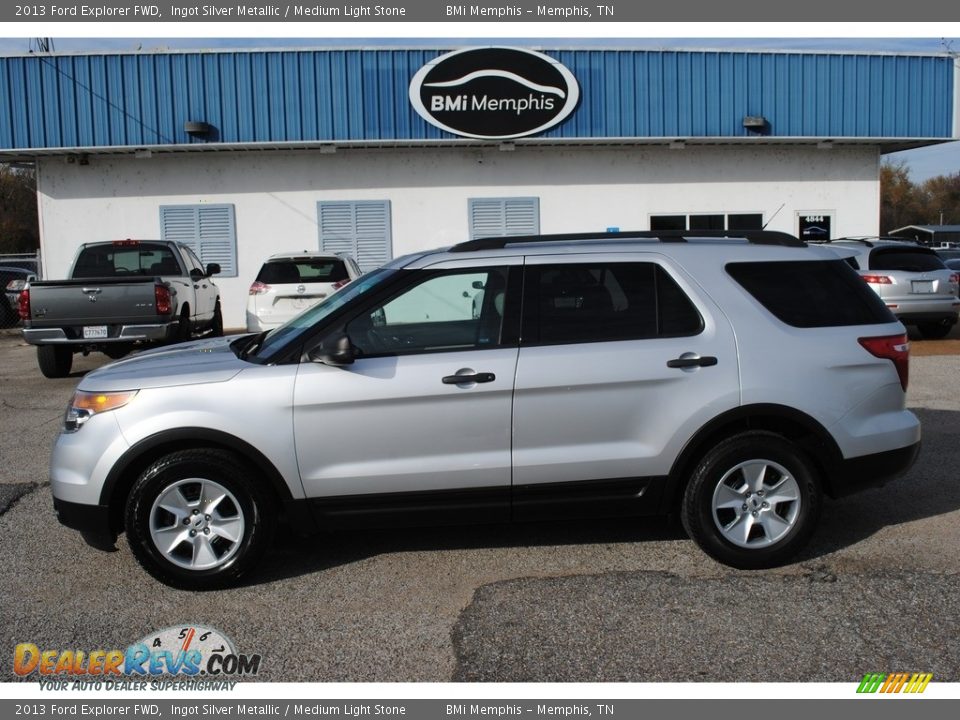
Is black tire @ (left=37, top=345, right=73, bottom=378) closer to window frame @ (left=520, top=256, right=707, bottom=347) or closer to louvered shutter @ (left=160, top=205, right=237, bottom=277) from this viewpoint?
louvered shutter @ (left=160, top=205, right=237, bottom=277)

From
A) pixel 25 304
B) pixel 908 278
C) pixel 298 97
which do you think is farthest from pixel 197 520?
pixel 298 97

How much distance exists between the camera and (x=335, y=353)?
4.52m

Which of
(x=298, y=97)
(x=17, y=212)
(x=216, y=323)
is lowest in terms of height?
(x=216, y=323)

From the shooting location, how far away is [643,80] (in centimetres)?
1825

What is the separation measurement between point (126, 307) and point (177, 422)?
291 inches

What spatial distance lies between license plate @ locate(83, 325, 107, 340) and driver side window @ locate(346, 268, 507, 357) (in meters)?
7.54

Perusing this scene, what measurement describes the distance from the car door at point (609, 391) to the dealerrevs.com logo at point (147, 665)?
1.63 m

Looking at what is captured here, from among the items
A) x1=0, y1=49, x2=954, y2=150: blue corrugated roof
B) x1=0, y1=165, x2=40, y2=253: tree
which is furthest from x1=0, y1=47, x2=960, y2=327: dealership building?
x1=0, y1=165, x2=40, y2=253: tree

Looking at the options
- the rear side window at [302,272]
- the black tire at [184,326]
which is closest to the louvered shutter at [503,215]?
the rear side window at [302,272]

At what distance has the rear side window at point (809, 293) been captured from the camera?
4.95m

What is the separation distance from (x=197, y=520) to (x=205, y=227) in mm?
14829

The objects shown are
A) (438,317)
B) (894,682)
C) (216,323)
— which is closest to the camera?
(894,682)

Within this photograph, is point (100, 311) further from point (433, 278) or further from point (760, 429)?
point (760, 429)

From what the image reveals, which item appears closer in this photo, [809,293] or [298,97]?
[809,293]
